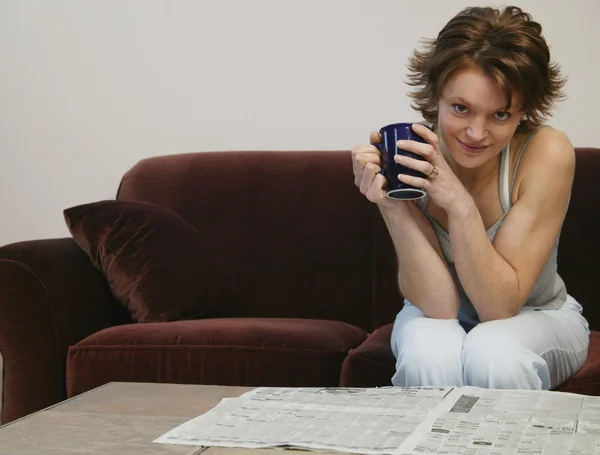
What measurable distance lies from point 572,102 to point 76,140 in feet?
5.78

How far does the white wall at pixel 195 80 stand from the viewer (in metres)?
2.66

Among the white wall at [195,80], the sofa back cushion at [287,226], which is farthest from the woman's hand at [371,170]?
the white wall at [195,80]

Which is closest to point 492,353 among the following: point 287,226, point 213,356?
point 213,356

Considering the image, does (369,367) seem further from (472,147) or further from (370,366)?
(472,147)

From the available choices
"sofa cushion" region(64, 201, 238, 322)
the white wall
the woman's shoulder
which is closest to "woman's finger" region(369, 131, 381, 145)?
the woman's shoulder

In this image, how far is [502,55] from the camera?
4.78ft

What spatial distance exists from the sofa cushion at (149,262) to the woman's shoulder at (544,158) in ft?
3.15

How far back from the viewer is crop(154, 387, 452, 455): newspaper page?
0.91m

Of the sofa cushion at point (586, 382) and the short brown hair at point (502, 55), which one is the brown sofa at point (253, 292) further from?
the short brown hair at point (502, 55)

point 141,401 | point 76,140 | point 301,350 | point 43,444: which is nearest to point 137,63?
point 76,140

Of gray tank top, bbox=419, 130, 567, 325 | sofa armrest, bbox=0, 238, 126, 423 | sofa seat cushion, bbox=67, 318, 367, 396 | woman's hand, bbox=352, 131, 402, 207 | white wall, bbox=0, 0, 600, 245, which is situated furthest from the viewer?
white wall, bbox=0, 0, 600, 245

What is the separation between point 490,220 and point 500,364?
432 millimetres

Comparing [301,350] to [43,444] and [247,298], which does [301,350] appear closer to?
[247,298]

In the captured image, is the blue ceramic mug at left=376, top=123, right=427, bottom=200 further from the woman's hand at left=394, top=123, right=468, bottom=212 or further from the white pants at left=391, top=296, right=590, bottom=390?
the white pants at left=391, top=296, right=590, bottom=390
